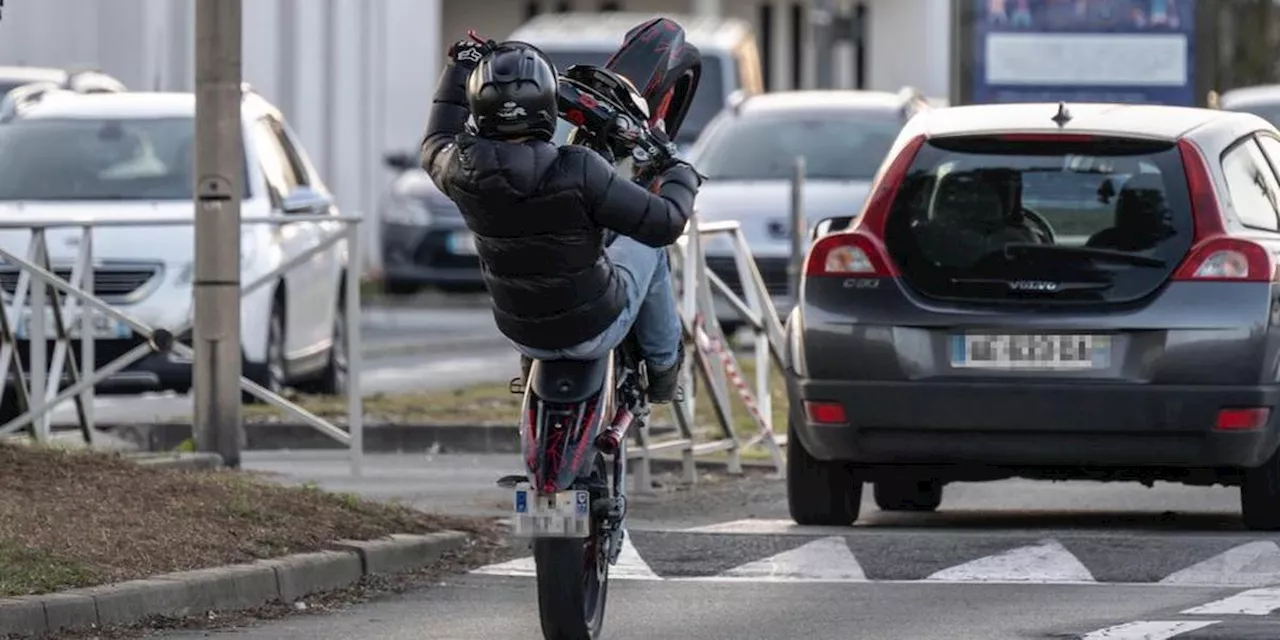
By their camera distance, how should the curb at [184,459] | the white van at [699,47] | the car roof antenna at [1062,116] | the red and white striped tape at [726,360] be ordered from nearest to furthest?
the car roof antenna at [1062,116] < the curb at [184,459] < the red and white striped tape at [726,360] < the white van at [699,47]

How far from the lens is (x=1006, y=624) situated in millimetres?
9094

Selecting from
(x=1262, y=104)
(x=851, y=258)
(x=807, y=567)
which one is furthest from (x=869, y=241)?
(x=1262, y=104)

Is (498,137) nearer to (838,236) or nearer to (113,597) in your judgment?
(113,597)

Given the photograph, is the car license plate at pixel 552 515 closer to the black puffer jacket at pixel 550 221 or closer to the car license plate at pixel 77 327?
the black puffer jacket at pixel 550 221

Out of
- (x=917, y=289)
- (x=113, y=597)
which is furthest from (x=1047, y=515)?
(x=113, y=597)

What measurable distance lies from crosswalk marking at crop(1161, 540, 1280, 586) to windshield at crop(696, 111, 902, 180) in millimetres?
12909

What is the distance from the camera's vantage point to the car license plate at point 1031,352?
11070 mm

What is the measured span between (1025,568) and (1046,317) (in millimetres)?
1057

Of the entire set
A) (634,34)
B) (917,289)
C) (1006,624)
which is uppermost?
(634,34)

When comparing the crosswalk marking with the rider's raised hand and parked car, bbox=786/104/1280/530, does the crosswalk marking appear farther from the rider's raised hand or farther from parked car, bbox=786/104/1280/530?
the rider's raised hand

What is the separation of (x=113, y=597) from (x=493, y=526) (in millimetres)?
2881

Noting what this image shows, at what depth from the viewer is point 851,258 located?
11445mm

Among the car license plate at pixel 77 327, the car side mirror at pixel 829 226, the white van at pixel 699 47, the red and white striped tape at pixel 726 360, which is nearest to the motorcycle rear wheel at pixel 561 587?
the car side mirror at pixel 829 226

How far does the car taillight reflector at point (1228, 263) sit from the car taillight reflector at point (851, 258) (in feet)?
3.25
